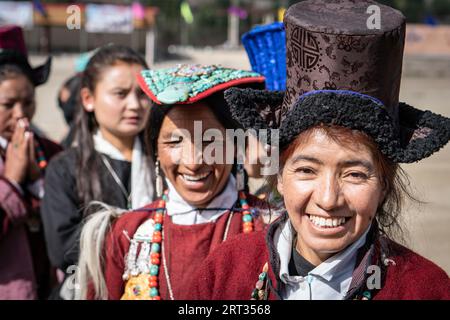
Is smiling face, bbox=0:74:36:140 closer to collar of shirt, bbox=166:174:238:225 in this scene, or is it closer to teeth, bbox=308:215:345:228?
collar of shirt, bbox=166:174:238:225

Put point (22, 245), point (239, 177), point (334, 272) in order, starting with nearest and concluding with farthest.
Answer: point (334, 272) < point (239, 177) < point (22, 245)

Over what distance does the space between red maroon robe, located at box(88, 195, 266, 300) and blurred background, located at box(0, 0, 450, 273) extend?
75 cm

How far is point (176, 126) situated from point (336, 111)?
0.90 meters

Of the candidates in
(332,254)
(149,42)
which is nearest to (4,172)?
(332,254)

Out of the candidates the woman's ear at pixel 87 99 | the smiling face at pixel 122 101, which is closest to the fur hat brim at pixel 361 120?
the smiling face at pixel 122 101

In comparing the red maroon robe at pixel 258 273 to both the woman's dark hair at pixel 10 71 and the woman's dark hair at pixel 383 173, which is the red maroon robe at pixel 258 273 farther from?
the woman's dark hair at pixel 10 71

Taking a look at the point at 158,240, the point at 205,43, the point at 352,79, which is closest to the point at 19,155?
the point at 158,240

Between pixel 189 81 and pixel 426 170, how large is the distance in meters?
7.19

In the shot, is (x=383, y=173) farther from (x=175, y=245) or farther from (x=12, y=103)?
(x=12, y=103)

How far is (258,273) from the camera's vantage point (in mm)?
2084

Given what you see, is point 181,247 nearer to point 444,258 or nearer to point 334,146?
point 334,146

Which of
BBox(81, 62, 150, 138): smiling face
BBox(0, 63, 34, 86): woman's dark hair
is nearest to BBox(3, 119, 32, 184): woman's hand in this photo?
BBox(0, 63, 34, 86): woman's dark hair

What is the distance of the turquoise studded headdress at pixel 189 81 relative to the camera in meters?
2.38

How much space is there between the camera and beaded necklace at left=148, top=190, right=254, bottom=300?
2.47m
